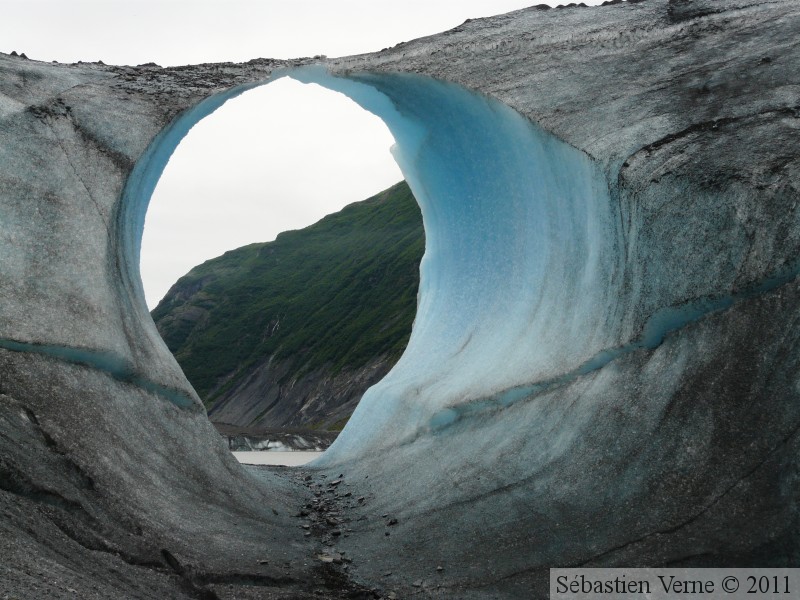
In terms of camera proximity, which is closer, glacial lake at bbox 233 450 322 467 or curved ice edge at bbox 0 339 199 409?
curved ice edge at bbox 0 339 199 409

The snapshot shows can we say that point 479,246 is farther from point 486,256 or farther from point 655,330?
point 655,330

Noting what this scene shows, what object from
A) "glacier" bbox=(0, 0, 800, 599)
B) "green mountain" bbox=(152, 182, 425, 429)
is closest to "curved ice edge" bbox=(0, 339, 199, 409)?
"glacier" bbox=(0, 0, 800, 599)

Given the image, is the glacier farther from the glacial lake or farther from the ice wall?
the glacial lake

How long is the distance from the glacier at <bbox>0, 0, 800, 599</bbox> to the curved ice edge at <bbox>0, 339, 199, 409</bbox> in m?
0.03

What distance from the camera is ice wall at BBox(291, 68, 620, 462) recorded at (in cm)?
1106

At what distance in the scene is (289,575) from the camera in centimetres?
823

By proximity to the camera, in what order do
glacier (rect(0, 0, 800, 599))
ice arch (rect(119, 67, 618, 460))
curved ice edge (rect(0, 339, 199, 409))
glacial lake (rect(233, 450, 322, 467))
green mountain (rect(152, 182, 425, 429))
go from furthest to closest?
green mountain (rect(152, 182, 425, 429)) → glacial lake (rect(233, 450, 322, 467)) → ice arch (rect(119, 67, 618, 460)) → curved ice edge (rect(0, 339, 199, 409)) → glacier (rect(0, 0, 800, 599))

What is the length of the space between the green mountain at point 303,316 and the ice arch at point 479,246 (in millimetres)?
56528

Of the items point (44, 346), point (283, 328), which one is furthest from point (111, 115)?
point (283, 328)

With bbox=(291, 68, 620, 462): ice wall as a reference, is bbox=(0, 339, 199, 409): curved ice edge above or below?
below

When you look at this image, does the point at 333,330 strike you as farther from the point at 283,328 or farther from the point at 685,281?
the point at 685,281

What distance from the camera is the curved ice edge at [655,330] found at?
26.7 feet

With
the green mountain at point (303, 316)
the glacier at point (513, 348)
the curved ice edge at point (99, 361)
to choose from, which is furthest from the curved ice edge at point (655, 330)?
the green mountain at point (303, 316)

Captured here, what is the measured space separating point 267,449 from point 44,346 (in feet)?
104
